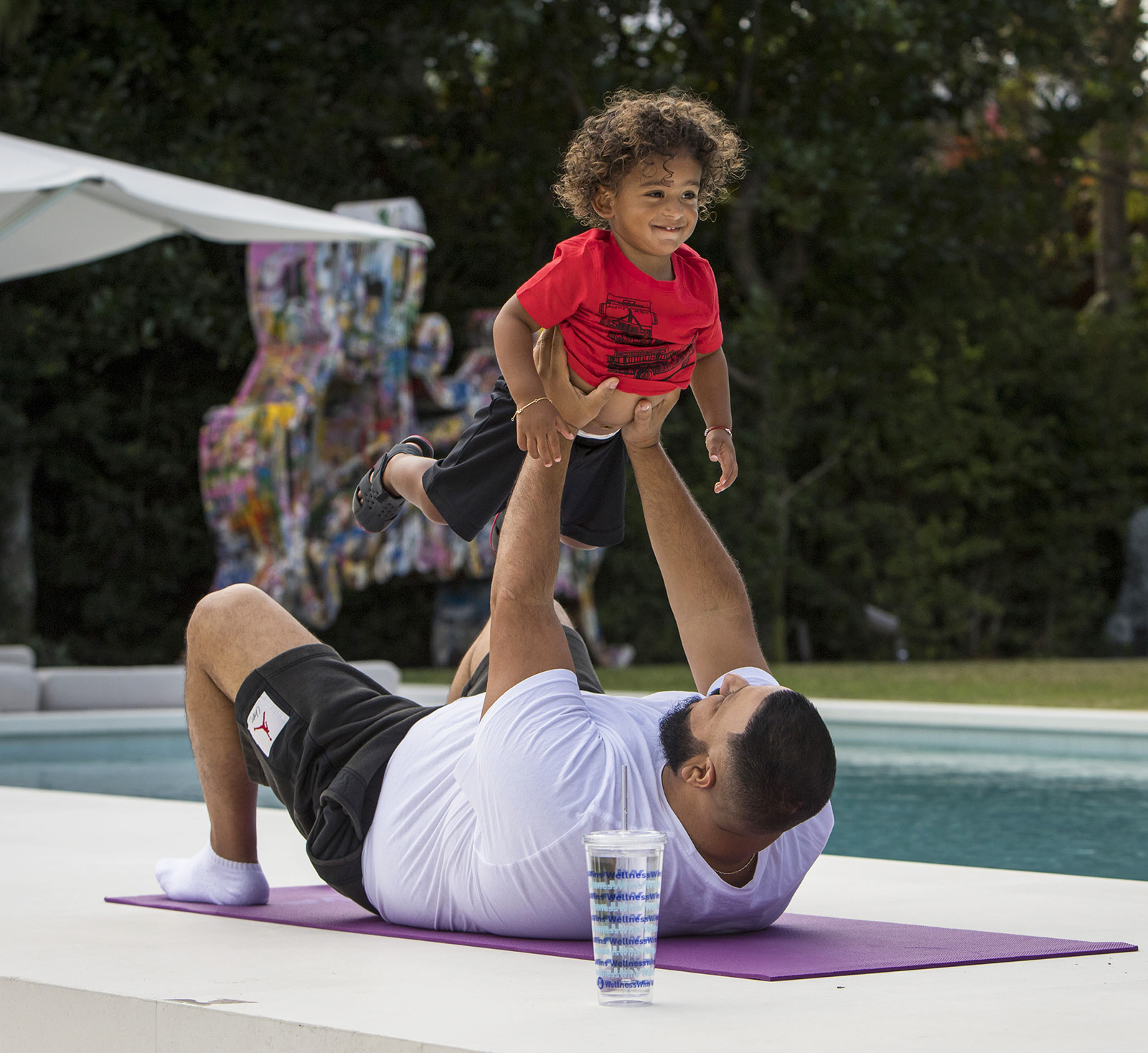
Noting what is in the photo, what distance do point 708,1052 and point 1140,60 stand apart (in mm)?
15489

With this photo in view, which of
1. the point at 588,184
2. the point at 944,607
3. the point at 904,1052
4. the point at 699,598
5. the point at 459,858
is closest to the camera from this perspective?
the point at 904,1052

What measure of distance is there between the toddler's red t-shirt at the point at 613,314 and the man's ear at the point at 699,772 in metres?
0.91

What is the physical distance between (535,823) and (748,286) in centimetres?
1341

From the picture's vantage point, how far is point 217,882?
288 cm

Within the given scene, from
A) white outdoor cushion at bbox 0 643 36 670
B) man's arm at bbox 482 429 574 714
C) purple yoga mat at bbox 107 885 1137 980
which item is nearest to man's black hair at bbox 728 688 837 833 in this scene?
purple yoga mat at bbox 107 885 1137 980

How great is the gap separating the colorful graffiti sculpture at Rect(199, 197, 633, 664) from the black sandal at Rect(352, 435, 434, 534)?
728 cm

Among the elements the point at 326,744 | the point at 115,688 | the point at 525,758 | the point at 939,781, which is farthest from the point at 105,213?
the point at 525,758

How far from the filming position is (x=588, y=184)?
10.2ft

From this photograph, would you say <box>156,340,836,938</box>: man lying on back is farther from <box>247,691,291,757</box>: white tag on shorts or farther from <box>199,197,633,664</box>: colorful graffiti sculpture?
<box>199,197,633,664</box>: colorful graffiti sculpture

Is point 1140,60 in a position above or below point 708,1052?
above

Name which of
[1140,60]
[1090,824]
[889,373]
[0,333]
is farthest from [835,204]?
[1090,824]

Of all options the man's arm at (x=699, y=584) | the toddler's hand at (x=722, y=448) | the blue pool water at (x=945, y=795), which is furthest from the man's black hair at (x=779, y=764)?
the blue pool water at (x=945, y=795)

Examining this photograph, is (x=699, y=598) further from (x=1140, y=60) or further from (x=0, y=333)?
(x=1140, y=60)

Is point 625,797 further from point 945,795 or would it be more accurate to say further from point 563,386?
point 945,795
